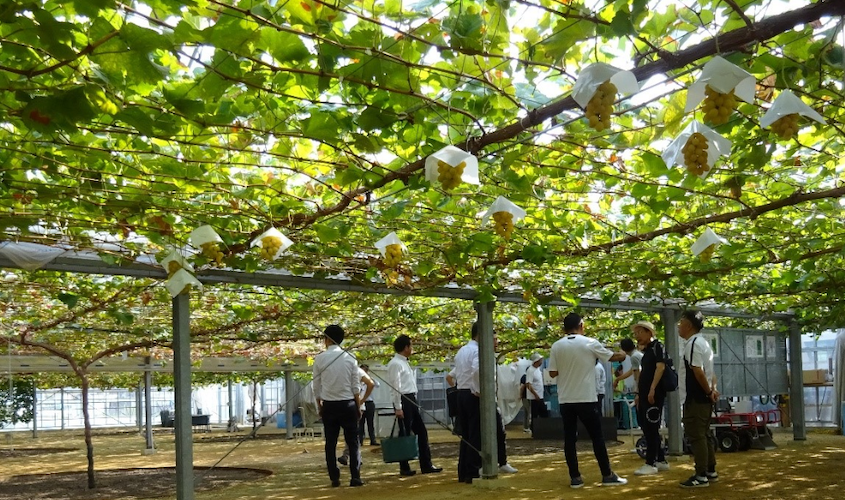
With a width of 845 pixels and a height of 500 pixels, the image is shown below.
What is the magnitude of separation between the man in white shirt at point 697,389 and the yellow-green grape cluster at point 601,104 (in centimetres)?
449

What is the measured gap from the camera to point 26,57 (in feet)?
8.98

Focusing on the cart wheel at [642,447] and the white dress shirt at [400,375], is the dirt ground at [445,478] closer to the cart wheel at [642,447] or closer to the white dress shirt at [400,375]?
the cart wheel at [642,447]

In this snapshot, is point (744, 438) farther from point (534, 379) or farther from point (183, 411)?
point (183, 411)

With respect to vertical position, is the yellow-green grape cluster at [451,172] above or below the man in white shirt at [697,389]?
above

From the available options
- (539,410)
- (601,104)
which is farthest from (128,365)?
(601,104)

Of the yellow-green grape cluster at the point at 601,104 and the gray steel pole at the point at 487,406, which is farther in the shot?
the gray steel pole at the point at 487,406

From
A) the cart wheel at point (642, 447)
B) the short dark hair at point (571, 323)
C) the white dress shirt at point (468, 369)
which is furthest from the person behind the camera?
the cart wheel at point (642, 447)

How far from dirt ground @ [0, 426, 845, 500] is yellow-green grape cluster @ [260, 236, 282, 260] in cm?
315

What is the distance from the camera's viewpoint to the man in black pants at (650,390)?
732 centimetres

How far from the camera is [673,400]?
9.75 meters

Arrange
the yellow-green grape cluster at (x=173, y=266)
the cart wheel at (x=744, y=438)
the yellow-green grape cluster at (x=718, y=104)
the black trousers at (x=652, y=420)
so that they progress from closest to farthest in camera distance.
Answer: the yellow-green grape cluster at (x=718, y=104) → the yellow-green grape cluster at (x=173, y=266) → the black trousers at (x=652, y=420) → the cart wheel at (x=744, y=438)

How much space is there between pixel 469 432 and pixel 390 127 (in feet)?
15.2

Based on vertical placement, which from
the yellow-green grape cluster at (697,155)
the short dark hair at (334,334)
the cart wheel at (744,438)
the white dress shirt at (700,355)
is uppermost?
the yellow-green grape cluster at (697,155)

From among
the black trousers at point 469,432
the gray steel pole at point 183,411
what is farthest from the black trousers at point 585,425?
the gray steel pole at point 183,411
